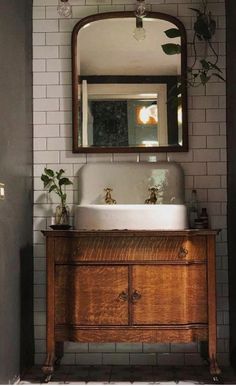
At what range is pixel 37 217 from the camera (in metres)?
3.93

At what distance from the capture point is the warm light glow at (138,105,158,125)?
155 inches

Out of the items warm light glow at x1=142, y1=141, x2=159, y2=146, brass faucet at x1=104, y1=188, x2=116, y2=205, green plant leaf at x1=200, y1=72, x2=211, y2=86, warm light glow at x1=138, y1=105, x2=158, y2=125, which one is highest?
green plant leaf at x1=200, y1=72, x2=211, y2=86

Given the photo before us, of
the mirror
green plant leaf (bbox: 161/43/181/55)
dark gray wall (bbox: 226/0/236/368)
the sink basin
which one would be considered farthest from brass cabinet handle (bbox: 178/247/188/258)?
green plant leaf (bbox: 161/43/181/55)

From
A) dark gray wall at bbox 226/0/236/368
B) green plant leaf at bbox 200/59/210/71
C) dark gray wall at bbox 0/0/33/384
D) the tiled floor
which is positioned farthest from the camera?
green plant leaf at bbox 200/59/210/71

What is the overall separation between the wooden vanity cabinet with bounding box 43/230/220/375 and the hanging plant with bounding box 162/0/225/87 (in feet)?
3.92

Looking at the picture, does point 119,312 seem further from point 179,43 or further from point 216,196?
point 179,43

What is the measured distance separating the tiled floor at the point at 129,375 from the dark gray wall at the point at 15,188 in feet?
0.72

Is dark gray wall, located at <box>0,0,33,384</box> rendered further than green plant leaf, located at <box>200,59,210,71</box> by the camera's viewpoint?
No

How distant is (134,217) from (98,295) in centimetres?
52

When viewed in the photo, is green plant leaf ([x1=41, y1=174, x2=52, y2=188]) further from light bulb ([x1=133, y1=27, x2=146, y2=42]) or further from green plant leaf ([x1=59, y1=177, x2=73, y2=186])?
light bulb ([x1=133, y1=27, x2=146, y2=42])

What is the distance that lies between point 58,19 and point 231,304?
2.34 meters

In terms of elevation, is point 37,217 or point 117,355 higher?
point 37,217

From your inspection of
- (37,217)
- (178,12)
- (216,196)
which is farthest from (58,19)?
(216,196)

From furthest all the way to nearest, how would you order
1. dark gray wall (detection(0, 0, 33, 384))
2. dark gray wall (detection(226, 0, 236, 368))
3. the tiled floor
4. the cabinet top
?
dark gray wall (detection(226, 0, 236, 368))
the tiled floor
the cabinet top
dark gray wall (detection(0, 0, 33, 384))
